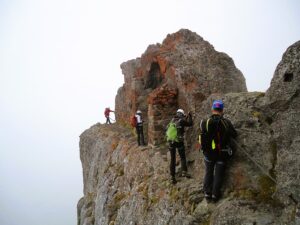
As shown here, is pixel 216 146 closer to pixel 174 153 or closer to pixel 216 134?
pixel 216 134

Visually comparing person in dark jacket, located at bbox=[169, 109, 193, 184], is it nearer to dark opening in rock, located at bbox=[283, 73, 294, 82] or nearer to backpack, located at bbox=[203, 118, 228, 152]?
backpack, located at bbox=[203, 118, 228, 152]

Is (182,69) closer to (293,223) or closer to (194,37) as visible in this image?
(194,37)

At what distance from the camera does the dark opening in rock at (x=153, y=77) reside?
2035 cm

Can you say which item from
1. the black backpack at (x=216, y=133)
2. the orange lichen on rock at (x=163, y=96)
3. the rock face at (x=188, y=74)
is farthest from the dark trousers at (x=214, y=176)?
the orange lichen on rock at (x=163, y=96)

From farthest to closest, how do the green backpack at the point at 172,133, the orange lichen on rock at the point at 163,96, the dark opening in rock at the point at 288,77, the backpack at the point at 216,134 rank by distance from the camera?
1. the orange lichen on rock at the point at 163,96
2. the green backpack at the point at 172,133
3. the backpack at the point at 216,134
4. the dark opening in rock at the point at 288,77

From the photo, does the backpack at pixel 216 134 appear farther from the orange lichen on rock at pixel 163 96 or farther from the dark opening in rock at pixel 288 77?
the orange lichen on rock at pixel 163 96

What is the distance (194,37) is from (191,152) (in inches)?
337

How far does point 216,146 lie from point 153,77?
42.8 feet

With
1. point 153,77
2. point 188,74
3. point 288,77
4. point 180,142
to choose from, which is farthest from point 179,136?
point 153,77

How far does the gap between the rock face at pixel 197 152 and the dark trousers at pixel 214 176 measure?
0.37m

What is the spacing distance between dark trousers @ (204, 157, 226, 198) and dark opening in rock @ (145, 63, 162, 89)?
39.0 ft

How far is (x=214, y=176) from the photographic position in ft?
29.2

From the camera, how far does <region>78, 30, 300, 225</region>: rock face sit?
806 cm

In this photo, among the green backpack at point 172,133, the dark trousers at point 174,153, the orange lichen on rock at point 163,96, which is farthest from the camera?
the orange lichen on rock at point 163,96
